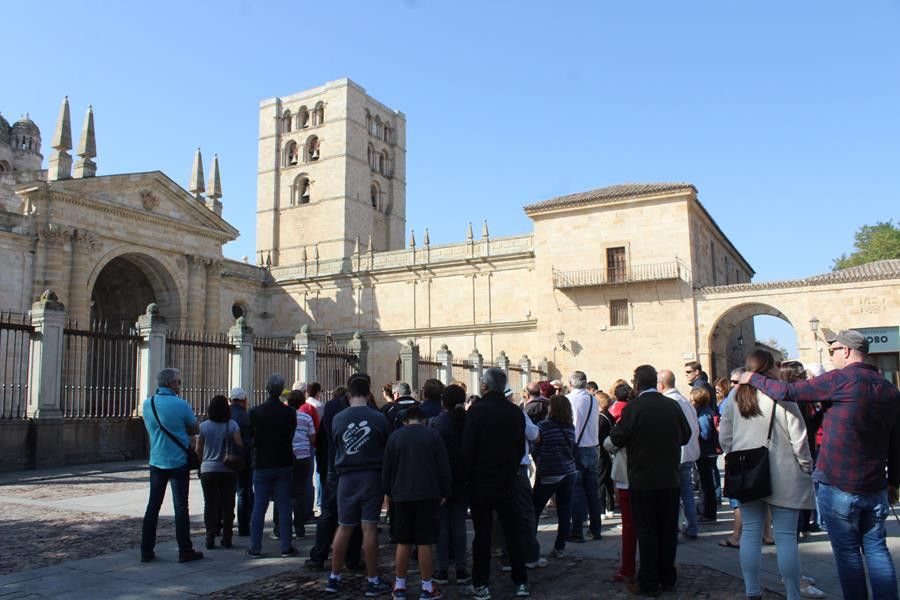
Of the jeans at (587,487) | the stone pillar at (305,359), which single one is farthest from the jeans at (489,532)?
the stone pillar at (305,359)

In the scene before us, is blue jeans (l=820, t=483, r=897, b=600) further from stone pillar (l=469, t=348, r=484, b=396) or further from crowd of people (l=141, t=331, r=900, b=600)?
stone pillar (l=469, t=348, r=484, b=396)

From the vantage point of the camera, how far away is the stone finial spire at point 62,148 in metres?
27.5

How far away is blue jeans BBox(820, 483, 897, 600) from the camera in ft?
14.2

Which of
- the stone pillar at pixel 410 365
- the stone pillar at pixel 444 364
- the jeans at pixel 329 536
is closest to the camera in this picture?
the jeans at pixel 329 536

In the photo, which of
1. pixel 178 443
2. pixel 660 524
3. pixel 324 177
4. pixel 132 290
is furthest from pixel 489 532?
pixel 324 177

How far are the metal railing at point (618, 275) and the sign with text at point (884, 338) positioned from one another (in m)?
7.51

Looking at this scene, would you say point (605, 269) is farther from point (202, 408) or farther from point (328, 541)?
point (328, 541)

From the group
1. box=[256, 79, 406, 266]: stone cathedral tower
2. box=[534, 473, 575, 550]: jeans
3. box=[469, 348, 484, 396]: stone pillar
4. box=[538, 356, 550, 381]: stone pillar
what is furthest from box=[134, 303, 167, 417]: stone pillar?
box=[256, 79, 406, 266]: stone cathedral tower

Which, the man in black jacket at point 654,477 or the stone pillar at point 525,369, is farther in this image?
the stone pillar at point 525,369

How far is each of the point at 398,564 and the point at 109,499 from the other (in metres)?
6.52

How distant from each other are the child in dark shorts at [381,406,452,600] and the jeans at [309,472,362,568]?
1021 mm

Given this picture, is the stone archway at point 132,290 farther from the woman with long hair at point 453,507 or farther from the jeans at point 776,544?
the jeans at point 776,544

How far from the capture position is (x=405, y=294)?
127ft

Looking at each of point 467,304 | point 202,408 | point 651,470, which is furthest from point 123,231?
point 651,470
